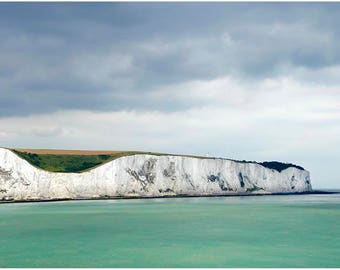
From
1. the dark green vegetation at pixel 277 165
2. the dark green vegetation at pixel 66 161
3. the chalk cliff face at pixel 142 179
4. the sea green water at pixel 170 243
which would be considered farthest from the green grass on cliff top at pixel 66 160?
the sea green water at pixel 170 243

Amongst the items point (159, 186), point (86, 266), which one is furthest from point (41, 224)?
point (159, 186)

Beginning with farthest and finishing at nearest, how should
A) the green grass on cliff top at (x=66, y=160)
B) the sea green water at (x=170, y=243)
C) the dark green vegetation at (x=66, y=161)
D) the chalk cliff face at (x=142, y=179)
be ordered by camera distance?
1. the dark green vegetation at (x=66, y=161)
2. the green grass on cliff top at (x=66, y=160)
3. the chalk cliff face at (x=142, y=179)
4. the sea green water at (x=170, y=243)

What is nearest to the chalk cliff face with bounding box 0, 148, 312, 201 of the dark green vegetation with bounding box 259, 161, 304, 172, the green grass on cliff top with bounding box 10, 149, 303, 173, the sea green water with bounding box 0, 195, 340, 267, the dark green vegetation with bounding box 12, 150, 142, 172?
the dark green vegetation with bounding box 259, 161, 304, 172

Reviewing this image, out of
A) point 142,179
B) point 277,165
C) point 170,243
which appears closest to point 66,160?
point 142,179

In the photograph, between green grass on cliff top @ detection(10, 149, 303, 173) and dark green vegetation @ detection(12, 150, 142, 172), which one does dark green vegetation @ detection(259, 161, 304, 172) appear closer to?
green grass on cliff top @ detection(10, 149, 303, 173)

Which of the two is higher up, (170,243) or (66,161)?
(66,161)

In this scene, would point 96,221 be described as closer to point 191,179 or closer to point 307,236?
point 307,236

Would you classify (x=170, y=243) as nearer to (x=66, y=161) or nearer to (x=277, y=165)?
(x=66, y=161)

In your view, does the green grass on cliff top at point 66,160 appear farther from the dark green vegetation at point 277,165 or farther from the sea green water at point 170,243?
the sea green water at point 170,243

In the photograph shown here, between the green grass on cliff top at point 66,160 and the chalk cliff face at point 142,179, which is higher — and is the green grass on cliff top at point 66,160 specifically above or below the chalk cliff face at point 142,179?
above
